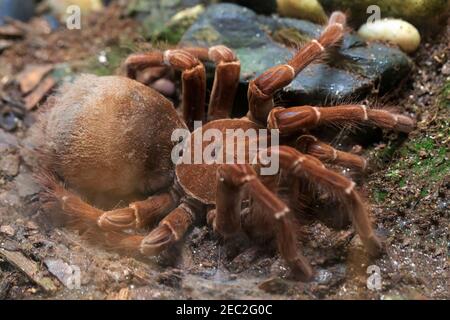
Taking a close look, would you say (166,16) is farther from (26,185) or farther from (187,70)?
(26,185)

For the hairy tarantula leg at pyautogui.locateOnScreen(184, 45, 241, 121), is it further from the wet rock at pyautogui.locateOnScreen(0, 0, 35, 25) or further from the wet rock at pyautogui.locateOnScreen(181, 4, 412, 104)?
the wet rock at pyautogui.locateOnScreen(0, 0, 35, 25)

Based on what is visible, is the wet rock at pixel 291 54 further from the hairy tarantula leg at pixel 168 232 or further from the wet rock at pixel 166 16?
the hairy tarantula leg at pixel 168 232

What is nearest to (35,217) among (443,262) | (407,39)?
(443,262)

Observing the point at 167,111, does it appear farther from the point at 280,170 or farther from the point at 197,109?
the point at 280,170

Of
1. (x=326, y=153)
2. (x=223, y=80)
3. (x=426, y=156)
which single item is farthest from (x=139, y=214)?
(x=426, y=156)
